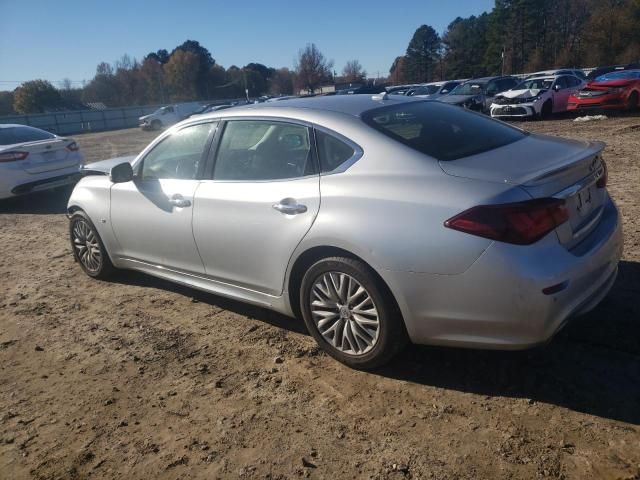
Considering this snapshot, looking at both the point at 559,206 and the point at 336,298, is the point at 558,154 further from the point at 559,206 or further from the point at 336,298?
the point at 336,298

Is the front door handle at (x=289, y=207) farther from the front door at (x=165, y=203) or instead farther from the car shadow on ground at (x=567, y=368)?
the car shadow on ground at (x=567, y=368)

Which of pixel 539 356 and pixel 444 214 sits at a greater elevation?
pixel 444 214

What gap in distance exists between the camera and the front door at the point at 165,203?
3.98 m

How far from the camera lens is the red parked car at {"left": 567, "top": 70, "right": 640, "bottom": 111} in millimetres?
15469

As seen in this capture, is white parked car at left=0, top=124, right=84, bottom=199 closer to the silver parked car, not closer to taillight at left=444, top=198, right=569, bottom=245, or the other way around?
the silver parked car

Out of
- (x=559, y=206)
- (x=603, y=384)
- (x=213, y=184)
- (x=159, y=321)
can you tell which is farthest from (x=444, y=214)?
(x=159, y=321)

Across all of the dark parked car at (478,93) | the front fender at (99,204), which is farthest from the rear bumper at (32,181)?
the dark parked car at (478,93)

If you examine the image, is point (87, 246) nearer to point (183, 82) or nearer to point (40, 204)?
point (40, 204)

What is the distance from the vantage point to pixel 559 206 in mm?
2658

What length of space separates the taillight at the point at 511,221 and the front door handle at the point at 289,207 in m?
0.98

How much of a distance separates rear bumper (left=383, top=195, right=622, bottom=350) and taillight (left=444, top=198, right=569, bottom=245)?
0.16ft

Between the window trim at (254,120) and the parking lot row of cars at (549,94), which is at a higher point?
the window trim at (254,120)

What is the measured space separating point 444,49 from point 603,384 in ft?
A: 297

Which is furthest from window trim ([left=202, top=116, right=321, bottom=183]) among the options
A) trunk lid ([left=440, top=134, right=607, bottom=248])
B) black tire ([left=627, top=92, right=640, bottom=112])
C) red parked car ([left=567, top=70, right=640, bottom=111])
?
black tire ([left=627, top=92, right=640, bottom=112])
